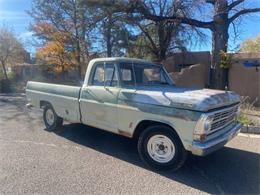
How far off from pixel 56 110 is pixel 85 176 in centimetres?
301

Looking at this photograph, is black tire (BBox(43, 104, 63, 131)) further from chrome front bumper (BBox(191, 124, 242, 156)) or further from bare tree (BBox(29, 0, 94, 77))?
bare tree (BBox(29, 0, 94, 77))

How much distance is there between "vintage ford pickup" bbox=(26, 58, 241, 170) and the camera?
449cm

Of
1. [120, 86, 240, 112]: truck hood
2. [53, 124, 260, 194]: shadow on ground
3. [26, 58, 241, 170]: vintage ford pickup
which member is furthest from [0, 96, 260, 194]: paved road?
[120, 86, 240, 112]: truck hood

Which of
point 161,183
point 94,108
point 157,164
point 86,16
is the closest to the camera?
point 161,183

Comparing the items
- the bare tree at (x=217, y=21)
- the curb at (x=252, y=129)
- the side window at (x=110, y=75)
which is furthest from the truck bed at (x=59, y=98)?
the bare tree at (x=217, y=21)

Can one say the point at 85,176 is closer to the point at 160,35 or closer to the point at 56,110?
the point at 56,110

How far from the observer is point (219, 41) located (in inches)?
514

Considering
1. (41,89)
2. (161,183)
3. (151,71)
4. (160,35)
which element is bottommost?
(161,183)

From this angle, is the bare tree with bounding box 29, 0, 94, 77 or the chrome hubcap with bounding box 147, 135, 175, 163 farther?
the bare tree with bounding box 29, 0, 94, 77

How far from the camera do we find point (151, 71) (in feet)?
20.9

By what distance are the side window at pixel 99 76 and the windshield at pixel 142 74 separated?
55 centimetres

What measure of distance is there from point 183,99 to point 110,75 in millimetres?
1981

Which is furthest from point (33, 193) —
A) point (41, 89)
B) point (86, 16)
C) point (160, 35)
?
point (160, 35)

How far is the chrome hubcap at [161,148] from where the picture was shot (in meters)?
4.89
